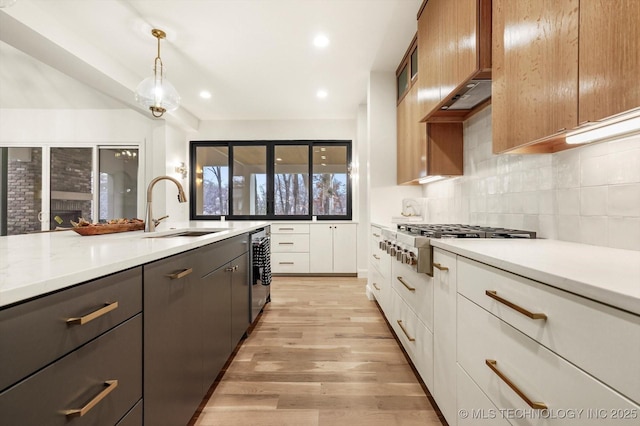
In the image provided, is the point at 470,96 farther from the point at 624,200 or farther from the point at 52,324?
the point at 52,324

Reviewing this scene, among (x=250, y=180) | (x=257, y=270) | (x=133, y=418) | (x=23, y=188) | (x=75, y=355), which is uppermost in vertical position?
(x=250, y=180)

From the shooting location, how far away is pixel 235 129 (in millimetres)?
5086

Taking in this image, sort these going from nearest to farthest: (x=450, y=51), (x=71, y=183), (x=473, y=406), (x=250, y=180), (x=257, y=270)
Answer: (x=473, y=406) → (x=450, y=51) → (x=257, y=270) → (x=71, y=183) → (x=250, y=180)

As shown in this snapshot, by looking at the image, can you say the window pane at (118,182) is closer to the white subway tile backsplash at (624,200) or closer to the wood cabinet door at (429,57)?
the wood cabinet door at (429,57)

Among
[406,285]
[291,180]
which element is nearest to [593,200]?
[406,285]

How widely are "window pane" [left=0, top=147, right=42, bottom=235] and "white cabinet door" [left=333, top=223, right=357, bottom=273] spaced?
4.78 metres

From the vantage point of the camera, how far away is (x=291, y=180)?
5145mm

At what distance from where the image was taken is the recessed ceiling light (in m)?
2.67

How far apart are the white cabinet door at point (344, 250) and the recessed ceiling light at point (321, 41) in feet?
8.93

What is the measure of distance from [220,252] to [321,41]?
7.51ft

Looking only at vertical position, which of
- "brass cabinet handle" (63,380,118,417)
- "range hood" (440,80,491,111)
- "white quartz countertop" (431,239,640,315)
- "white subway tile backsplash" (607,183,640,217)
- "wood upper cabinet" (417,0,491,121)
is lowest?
"brass cabinet handle" (63,380,118,417)

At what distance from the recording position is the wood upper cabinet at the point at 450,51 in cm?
140

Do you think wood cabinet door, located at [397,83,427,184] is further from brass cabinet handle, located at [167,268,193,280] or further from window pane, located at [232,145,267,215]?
window pane, located at [232,145,267,215]

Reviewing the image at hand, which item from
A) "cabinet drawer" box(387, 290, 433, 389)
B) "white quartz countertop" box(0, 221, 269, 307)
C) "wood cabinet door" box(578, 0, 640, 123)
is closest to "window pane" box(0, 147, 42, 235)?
"white quartz countertop" box(0, 221, 269, 307)
